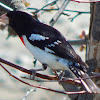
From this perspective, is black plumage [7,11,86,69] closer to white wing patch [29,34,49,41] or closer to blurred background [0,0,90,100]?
white wing patch [29,34,49,41]

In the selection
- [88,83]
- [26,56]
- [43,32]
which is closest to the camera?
[88,83]

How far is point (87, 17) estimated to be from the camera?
329 inches

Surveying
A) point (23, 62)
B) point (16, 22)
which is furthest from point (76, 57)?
point (23, 62)

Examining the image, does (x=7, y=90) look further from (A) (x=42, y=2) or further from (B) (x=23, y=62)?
(A) (x=42, y=2)

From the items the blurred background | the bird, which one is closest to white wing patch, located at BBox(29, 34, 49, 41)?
the bird

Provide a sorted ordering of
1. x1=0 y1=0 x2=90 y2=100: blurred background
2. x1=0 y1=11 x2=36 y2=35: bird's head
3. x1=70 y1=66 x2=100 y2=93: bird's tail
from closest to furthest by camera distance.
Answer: x1=70 y1=66 x2=100 y2=93: bird's tail < x1=0 y1=11 x2=36 y2=35: bird's head < x1=0 y1=0 x2=90 y2=100: blurred background

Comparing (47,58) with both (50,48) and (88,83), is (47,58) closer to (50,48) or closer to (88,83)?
(50,48)

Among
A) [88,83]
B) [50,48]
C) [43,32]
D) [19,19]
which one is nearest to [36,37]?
[43,32]

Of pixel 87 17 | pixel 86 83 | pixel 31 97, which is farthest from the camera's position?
pixel 87 17

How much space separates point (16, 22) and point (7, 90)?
319 cm

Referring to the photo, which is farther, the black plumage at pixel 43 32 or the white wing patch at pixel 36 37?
the white wing patch at pixel 36 37

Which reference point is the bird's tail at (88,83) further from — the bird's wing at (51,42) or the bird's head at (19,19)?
the bird's head at (19,19)

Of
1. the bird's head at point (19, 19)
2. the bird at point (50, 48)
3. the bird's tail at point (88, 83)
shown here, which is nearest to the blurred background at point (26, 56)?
the bird's head at point (19, 19)

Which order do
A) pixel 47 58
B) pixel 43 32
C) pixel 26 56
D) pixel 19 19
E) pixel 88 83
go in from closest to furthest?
pixel 88 83 < pixel 47 58 < pixel 43 32 < pixel 19 19 < pixel 26 56
